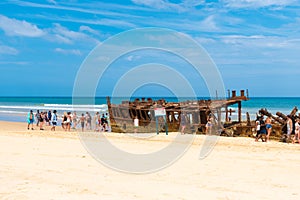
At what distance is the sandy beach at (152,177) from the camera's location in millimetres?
8703

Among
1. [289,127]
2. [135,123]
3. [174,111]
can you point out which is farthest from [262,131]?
[135,123]

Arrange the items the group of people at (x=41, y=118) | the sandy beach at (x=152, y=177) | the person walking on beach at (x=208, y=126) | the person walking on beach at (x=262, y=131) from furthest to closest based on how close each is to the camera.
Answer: the group of people at (x=41, y=118), the person walking on beach at (x=208, y=126), the person walking on beach at (x=262, y=131), the sandy beach at (x=152, y=177)

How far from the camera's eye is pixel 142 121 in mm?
26891

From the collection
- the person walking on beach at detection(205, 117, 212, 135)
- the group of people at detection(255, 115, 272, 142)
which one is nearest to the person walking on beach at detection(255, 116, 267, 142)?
the group of people at detection(255, 115, 272, 142)

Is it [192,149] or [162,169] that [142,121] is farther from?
[162,169]

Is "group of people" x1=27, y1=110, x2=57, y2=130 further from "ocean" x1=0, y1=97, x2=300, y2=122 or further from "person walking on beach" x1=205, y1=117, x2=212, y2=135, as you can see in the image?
"ocean" x1=0, y1=97, x2=300, y2=122

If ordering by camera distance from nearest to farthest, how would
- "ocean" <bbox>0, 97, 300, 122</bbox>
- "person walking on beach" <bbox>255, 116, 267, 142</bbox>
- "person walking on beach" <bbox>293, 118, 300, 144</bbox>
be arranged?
"person walking on beach" <bbox>293, 118, 300, 144</bbox> < "person walking on beach" <bbox>255, 116, 267, 142</bbox> < "ocean" <bbox>0, 97, 300, 122</bbox>

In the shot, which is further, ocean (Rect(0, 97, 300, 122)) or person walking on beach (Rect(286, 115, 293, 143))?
ocean (Rect(0, 97, 300, 122))

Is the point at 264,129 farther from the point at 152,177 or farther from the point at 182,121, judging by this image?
the point at 152,177

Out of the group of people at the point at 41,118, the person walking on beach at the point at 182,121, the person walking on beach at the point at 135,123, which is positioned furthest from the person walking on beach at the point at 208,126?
the group of people at the point at 41,118

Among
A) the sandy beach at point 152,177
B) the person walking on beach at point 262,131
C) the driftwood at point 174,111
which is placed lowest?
the sandy beach at point 152,177

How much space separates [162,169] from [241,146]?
792cm

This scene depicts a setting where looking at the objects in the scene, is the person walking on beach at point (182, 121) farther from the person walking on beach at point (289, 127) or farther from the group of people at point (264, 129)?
the person walking on beach at point (289, 127)

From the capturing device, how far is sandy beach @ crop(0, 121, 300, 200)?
870 centimetres
